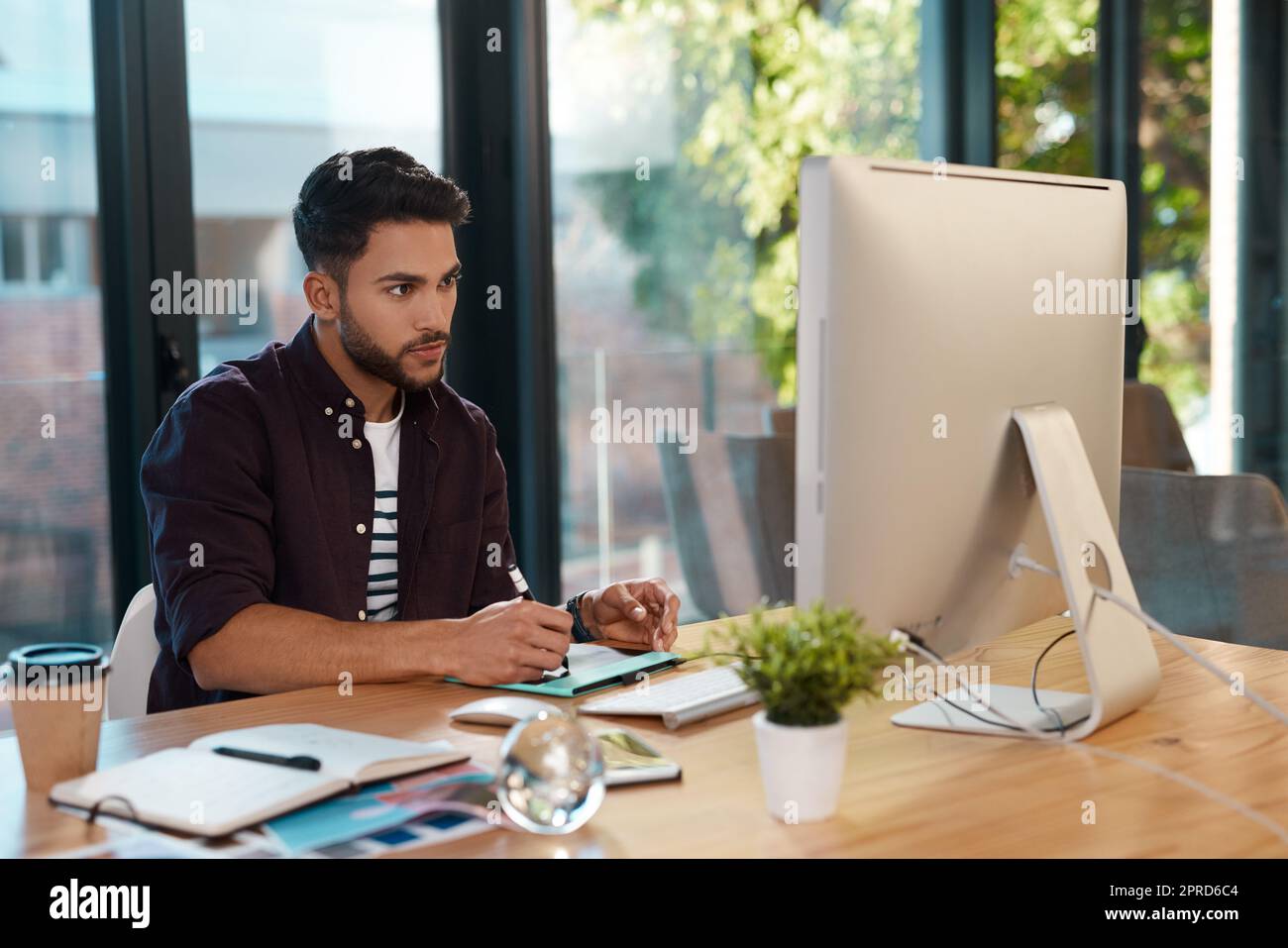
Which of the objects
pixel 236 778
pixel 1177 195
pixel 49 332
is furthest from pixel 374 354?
pixel 1177 195

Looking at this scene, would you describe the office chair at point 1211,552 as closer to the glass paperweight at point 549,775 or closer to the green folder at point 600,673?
the green folder at point 600,673

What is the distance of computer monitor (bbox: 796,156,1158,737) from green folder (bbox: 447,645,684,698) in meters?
0.35

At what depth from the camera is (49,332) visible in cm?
272

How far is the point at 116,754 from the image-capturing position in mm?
1335

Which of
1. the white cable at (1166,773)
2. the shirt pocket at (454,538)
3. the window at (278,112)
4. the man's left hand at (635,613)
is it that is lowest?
the white cable at (1166,773)

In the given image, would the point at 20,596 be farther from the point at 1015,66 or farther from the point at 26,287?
the point at 1015,66

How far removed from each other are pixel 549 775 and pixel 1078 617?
58 cm

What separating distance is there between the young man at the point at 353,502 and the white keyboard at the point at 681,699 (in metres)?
0.11

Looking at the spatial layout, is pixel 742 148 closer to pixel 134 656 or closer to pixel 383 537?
pixel 383 537

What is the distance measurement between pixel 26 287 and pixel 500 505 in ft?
3.93

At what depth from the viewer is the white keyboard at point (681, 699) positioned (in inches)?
56.8

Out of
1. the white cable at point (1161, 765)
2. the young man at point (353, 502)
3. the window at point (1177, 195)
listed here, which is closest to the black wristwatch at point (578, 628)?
the young man at point (353, 502)

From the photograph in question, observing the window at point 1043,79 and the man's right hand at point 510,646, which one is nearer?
the man's right hand at point 510,646

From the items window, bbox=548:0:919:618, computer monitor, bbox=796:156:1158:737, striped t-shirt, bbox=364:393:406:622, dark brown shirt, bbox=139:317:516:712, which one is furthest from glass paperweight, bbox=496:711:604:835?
window, bbox=548:0:919:618
